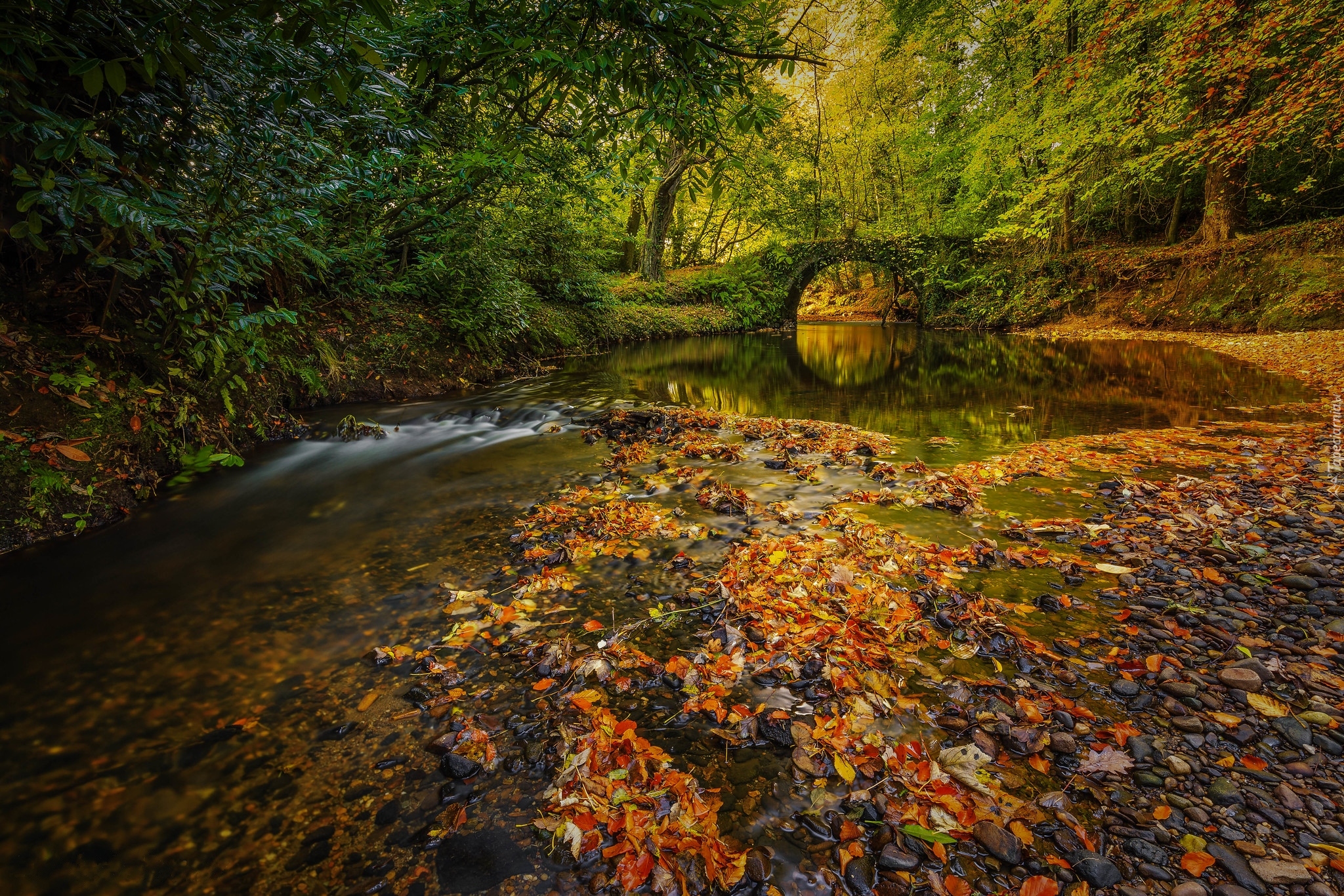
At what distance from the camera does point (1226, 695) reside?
7.62 ft

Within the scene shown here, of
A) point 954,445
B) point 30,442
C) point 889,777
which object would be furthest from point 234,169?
point 954,445

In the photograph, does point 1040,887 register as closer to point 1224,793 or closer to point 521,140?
point 1224,793

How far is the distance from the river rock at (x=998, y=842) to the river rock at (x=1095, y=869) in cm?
16

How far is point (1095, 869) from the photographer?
167cm

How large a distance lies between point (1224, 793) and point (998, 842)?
905mm

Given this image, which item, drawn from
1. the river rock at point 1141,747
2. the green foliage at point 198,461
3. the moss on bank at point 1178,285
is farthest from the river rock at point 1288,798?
the moss on bank at point 1178,285

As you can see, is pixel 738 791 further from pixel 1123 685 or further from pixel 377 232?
pixel 377 232

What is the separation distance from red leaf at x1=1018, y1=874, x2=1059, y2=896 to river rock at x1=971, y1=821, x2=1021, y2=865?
0.26ft

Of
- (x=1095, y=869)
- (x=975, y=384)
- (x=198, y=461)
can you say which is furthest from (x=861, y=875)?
(x=975, y=384)

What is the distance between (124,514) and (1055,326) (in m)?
26.5

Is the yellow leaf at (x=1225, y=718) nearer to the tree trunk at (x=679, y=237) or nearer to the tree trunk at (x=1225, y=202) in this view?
Result: the tree trunk at (x=1225, y=202)

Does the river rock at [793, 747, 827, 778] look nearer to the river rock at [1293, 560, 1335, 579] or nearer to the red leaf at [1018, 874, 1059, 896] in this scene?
the red leaf at [1018, 874, 1059, 896]

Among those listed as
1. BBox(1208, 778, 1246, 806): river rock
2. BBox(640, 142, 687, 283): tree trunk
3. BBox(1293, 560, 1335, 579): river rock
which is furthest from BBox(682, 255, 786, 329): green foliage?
BBox(1208, 778, 1246, 806): river rock

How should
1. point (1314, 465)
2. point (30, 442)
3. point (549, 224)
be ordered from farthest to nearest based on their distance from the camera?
1. point (549, 224)
2. point (1314, 465)
3. point (30, 442)
